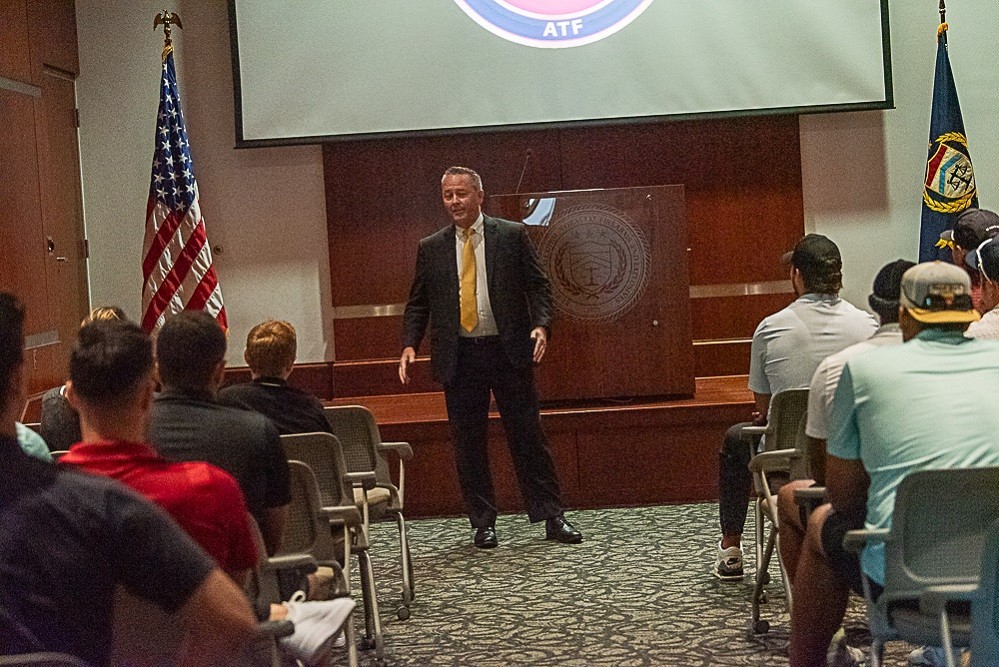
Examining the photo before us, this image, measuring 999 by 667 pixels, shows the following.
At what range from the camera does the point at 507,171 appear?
8.16 meters

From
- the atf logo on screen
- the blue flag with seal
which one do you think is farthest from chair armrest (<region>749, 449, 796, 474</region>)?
the atf logo on screen

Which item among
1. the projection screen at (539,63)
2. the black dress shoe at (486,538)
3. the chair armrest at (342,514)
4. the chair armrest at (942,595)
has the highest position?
the projection screen at (539,63)

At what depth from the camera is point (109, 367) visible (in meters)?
1.99

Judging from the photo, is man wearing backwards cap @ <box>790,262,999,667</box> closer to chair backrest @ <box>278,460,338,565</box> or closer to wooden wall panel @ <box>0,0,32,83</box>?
chair backrest @ <box>278,460,338,565</box>

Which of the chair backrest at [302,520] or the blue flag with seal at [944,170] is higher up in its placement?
the blue flag with seal at [944,170]

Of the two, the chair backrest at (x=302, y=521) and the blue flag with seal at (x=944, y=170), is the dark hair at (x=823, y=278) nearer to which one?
the chair backrest at (x=302, y=521)

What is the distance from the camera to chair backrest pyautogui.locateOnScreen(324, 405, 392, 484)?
448 centimetres

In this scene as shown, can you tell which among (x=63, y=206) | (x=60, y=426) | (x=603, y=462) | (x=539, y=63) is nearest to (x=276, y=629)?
(x=60, y=426)

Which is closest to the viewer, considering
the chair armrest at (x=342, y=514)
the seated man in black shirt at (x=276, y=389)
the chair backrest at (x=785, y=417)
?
the chair armrest at (x=342, y=514)

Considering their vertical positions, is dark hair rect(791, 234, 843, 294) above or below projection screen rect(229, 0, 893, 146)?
below

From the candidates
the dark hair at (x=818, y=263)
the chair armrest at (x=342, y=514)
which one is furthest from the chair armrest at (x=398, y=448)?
the dark hair at (x=818, y=263)

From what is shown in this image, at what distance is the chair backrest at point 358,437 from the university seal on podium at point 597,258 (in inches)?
88.4

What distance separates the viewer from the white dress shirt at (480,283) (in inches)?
225

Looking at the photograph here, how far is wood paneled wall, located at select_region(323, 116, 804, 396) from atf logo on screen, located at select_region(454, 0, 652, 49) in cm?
60
